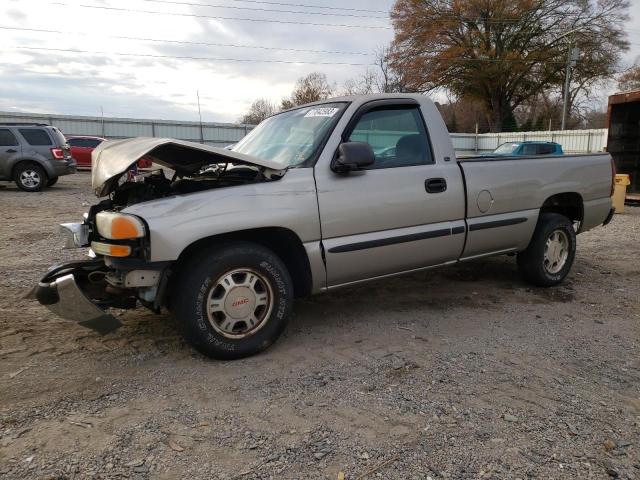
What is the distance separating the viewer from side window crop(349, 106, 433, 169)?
4.02m

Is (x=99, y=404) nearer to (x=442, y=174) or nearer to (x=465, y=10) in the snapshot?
(x=442, y=174)

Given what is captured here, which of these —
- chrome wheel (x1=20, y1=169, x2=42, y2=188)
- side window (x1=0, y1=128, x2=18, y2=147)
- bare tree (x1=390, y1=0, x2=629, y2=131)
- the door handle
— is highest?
bare tree (x1=390, y1=0, x2=629, y2=131)

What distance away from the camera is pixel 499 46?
129 ft

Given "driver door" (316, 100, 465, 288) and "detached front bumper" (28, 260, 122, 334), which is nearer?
"detached front bumper" (28, 260, 122, 334)

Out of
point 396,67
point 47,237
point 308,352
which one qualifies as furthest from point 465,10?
point 308,352

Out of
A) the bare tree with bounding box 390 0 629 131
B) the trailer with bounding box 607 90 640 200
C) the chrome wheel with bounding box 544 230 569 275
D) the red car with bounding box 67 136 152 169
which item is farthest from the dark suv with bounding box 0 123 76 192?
the bare tree with bounding box 390 0 629 131

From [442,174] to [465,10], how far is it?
133 ft

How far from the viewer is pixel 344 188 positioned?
3699mm

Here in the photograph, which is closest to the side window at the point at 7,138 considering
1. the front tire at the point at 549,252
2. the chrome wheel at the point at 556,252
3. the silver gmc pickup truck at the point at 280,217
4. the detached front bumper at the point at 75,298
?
the silver gmc pickup truck at the point at 280,217

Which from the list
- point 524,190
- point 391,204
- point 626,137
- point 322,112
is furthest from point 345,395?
point 626,137

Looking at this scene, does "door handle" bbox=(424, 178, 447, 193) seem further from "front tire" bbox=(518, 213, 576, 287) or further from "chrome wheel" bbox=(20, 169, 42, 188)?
"chrome wheel" bbox=(20, 169, 42, 188)

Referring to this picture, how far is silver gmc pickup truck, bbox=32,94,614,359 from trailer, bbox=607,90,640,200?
9.95m

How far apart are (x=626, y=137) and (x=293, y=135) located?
1233cm

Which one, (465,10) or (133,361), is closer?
(133,361)
